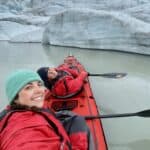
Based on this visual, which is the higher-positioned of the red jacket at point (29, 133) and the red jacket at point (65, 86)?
the red jacket at point (29, 133)

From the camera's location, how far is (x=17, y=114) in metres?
1.39

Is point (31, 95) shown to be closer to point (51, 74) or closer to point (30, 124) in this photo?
point (30, 124)

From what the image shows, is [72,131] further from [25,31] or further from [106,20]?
[25,31]

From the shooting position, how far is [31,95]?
1465mm

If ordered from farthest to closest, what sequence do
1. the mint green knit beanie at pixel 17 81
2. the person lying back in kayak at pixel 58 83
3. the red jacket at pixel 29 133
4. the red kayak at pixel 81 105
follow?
the person lying back in kayak at pixel 58 83 < the red kayak at pixel 81 105 < the mint green knit beanie at pixel 17 81 < the red jacket at pixel 29 133

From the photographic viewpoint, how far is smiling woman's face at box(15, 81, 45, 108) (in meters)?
1.46

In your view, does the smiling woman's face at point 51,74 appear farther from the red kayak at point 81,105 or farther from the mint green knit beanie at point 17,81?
the mint green knit beanie at point 17,81

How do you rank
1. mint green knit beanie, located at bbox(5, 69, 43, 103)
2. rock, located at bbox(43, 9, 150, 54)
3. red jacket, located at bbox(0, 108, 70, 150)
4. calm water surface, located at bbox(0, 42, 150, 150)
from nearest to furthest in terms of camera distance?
red jacket, located at bbox(0, 108, 70, 150) < mint green knit beanie, located at bbox(5, 69, 43, 103) < calm water surface, located at bbox(0, 42, 150, 150) < rock, located at bbox(43, 9, 150, 54)

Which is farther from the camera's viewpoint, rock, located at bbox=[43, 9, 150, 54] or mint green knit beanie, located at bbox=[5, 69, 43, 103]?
rock, located at bbox=[43, 9, 150, 54]

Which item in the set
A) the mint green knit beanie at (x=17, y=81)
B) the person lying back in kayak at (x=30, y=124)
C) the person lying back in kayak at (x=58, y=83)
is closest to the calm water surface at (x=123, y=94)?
the person lying back in kayak at (x=58, y=83)

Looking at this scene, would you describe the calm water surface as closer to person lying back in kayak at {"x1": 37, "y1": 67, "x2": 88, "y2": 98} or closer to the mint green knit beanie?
person lying back in kayak at {"x1": 37, "y1": 67, "x2": 88, "y2": 98}

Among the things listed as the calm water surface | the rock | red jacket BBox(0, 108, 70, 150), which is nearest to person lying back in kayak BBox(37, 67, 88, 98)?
the calm water surface

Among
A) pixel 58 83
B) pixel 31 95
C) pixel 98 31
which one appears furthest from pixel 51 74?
pixel 98 31

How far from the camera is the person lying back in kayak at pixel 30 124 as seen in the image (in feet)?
4.21
